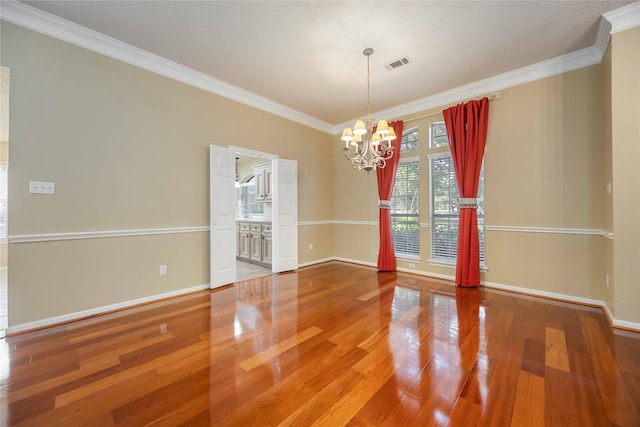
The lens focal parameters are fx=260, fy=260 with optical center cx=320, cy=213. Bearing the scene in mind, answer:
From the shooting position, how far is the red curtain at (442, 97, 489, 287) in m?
3.89

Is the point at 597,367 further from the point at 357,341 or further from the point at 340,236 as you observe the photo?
the point at 340,236

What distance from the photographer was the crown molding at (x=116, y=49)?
2528 mm

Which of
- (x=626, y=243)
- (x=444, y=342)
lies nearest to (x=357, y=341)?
(x=444, y=342)

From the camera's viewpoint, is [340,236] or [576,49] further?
[340,236]

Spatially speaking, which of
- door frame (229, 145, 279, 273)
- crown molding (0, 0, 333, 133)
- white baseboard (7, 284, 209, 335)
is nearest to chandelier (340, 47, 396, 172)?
door frame (229, 145, 279, 273)

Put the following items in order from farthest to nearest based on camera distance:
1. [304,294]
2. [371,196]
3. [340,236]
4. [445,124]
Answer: [340,236]
[371,196]
[445,124]
[304,294]

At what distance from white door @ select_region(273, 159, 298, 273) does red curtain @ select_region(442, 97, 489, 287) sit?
2858mm

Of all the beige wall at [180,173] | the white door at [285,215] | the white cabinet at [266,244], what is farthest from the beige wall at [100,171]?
the white cabinet at [266,244]

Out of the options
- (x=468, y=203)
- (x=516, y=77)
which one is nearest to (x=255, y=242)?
(x=468, y=203)

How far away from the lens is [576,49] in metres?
3.18

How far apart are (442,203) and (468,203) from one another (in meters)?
0.51

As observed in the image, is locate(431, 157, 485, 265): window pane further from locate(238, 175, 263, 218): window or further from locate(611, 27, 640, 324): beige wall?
locate(238, 175, 263, 218): window

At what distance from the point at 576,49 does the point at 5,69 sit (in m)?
6.24

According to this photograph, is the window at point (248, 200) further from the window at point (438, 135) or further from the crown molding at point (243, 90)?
the window at point (438, 135)
